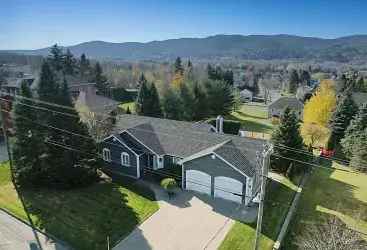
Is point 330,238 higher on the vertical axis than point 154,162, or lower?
lower

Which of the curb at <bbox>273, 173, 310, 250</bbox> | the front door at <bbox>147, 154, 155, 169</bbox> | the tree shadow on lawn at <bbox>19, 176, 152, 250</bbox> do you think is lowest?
the curb at <bbox>273, 173, 310, 250</bbox>

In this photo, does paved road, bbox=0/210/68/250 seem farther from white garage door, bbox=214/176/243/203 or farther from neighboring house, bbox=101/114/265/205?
white garage door, bbox=214/176/243/203

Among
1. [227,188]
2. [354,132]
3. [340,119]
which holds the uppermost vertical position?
[340,119]

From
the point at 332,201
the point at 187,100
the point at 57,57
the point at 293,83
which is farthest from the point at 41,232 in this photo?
the point at 293,83

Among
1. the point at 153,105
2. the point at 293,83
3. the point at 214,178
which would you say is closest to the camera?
the point at 214,178

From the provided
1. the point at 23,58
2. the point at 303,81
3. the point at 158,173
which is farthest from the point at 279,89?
the point at 158,173

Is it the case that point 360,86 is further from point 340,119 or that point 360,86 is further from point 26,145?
point 26,145

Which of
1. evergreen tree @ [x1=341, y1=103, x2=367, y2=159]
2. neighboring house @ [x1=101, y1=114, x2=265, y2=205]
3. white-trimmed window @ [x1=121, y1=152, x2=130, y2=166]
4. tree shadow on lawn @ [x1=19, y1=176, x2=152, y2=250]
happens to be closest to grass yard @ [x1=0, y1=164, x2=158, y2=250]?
tree shadow on lawn @ [x1=19, y1=176, x2=152, y2=250]
